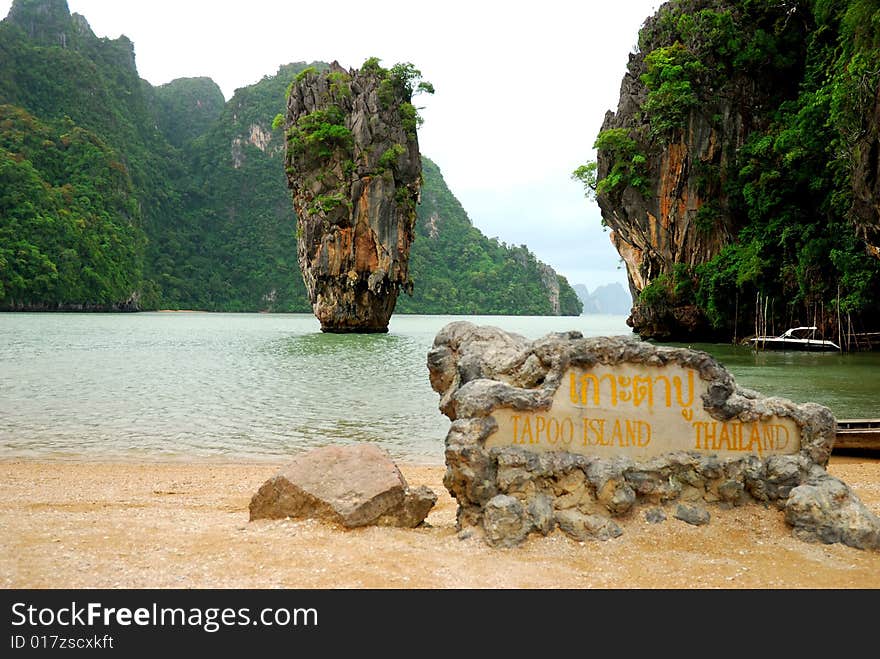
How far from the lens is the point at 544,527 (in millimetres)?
4191

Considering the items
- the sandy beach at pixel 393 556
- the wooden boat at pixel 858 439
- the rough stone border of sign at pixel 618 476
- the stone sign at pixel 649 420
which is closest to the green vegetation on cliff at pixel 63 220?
the sandy beach at pixel 393 556

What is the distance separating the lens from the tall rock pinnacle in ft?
135

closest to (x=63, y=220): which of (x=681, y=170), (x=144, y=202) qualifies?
(x=144, y=202)

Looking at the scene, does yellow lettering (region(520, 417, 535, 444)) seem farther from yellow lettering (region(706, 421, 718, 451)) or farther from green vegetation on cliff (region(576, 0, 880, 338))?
green vegetation on cliff (region(576, 0, 880, 338))

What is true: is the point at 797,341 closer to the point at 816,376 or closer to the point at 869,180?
the point at 869,180

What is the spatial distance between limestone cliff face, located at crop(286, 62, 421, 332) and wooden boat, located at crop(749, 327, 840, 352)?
74.8ft

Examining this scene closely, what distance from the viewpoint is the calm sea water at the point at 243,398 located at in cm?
1030

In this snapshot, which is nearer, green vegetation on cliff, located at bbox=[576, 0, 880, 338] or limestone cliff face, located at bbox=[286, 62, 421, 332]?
green vegetation on cliff, located at bbox=[576, 0, 880, 338]

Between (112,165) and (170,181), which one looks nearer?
(112,165)

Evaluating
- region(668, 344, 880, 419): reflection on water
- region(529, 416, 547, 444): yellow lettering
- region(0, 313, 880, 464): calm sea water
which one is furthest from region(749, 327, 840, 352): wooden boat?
region(529, 416, 547, 444): yellow lettering

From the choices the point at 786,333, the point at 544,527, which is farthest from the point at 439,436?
the point at 786,333
